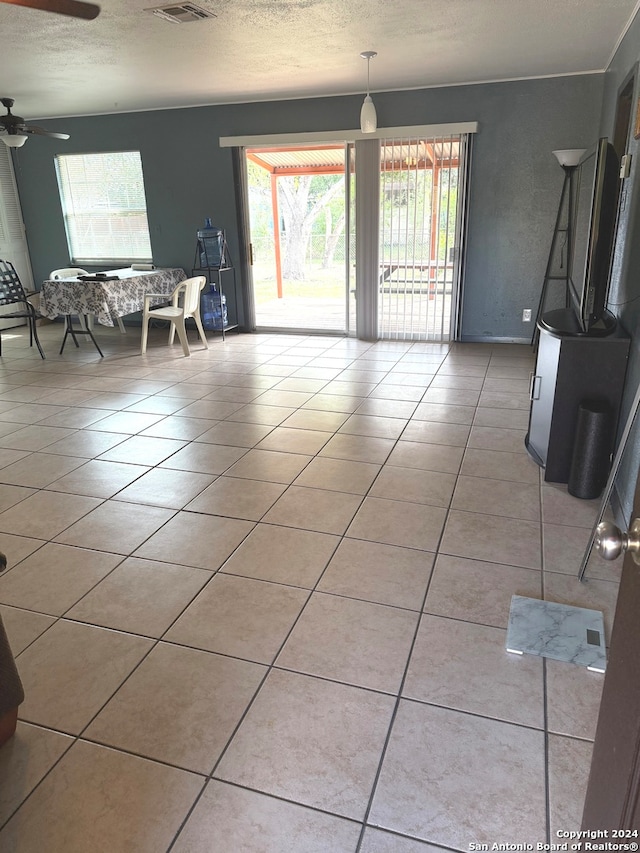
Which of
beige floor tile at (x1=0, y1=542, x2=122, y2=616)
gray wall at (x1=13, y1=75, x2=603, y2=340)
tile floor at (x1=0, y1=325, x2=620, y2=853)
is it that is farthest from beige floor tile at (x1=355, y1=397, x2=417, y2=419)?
gray wall at (x1=13, y1=75, x2=603, y2=340)

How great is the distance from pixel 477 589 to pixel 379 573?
36cm

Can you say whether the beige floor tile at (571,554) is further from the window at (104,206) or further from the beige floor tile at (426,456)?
the window at (104,206)

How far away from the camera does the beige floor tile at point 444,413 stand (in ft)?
12.5

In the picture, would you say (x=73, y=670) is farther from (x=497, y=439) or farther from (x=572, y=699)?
(x=497, y=439)

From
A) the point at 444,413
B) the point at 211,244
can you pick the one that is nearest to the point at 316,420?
the point at 444,413

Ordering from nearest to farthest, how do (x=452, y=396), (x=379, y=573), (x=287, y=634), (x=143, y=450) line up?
1. (x=287, y=634)
2. (x=379, y=573)
3. (x=143, y=450)
4. (x=452, y=396)

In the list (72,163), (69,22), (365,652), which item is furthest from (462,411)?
(72,163)

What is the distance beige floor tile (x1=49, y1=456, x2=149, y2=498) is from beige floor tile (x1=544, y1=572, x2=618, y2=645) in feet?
6.68

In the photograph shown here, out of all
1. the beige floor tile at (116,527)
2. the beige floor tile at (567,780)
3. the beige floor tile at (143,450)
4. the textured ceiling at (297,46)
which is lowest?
the beige floor tile at (567,780)

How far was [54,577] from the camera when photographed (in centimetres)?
224

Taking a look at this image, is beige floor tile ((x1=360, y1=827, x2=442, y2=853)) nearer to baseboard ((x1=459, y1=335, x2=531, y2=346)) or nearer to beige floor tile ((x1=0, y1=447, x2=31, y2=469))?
beige floor tile ((x1=0, y1=447, x2=31, y2=469))

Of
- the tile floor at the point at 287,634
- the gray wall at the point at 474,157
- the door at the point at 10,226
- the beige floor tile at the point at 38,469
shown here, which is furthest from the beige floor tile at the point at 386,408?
the door at the point at 10,226

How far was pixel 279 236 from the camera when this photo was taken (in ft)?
32.2

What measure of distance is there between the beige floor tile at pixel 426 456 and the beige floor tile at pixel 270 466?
0.51m
